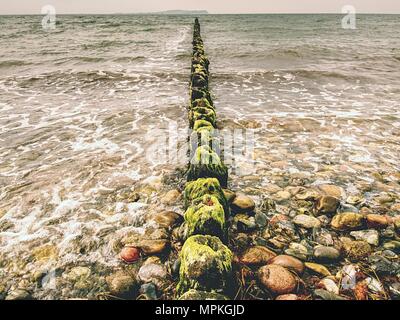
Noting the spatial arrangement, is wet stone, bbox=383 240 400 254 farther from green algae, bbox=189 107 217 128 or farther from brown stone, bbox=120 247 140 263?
green algae, bbox=189 107 217 128

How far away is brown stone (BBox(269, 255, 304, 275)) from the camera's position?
3363mm

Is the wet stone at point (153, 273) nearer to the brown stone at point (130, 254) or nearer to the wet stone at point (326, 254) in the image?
the brown stone at point (130, 254)

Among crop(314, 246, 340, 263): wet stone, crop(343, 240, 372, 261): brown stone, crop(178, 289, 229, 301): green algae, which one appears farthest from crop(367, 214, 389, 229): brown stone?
crop(178, 289, 229, 301): green algae

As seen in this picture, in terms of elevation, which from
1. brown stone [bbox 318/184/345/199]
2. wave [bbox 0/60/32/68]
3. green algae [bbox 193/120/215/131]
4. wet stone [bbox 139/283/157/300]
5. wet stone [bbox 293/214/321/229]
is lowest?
wet stone [bbox 139/283/157/300]

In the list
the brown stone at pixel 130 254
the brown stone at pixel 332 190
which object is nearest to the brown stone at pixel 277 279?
the brown stone at pixel 130 254

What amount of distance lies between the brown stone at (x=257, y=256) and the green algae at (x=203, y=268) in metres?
0.59

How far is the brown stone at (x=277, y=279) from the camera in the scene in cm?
311

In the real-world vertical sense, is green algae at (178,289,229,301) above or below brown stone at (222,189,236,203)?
below

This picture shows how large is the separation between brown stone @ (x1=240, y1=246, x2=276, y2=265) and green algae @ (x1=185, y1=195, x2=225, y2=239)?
40 centimetres

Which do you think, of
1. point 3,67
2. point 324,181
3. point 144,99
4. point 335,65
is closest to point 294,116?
point 324,181

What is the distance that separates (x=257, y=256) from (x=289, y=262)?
0.37 m

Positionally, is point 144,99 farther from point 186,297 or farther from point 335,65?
point 335,65
